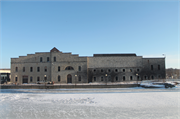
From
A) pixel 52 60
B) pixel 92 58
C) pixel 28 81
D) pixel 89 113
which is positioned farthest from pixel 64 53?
pixel 89 113

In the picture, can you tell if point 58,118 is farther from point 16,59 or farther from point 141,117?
point 16,59

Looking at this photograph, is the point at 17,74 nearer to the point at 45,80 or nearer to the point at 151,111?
the point at 45,80

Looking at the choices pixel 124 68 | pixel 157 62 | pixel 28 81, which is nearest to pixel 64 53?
pixel 28 81

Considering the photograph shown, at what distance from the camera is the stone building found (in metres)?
48.2

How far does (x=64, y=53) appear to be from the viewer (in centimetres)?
4881

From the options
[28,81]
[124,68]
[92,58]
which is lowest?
[28,81]

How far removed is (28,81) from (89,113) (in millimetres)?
38626

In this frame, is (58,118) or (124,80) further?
(124,80)

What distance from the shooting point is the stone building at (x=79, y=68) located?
4822cm

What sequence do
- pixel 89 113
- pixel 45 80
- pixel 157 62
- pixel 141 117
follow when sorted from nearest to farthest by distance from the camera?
pixel 141 117 → pixel 89 113 → pixel 45 80 → pixel 157 62

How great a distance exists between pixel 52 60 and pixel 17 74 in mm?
11682

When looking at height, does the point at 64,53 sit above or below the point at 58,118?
above

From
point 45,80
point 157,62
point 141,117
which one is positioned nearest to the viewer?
point 141,117

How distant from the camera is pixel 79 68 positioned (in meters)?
48.6
